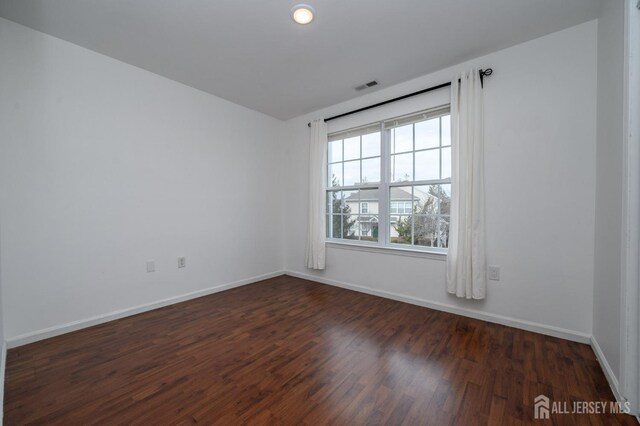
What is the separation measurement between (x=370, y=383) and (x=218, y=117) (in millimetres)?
3603

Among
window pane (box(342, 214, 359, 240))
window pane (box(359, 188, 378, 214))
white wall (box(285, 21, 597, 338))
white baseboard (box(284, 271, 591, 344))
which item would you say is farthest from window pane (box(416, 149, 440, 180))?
white baseboard (box(284, 271, 591, 344))

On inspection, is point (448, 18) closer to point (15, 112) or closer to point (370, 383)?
point (370, 383)

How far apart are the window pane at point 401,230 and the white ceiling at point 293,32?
1747mm

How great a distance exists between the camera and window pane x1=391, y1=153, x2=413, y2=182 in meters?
3.14

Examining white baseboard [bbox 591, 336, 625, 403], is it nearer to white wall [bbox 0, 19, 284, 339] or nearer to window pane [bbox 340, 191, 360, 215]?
window pane [bbox 340, 191, 360, 215]

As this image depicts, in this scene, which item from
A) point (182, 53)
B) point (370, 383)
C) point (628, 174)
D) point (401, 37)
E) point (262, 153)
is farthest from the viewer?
point (262, 153)

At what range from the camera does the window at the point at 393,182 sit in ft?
9.66

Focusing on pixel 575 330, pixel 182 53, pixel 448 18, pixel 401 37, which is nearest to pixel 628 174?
pixel 575 330

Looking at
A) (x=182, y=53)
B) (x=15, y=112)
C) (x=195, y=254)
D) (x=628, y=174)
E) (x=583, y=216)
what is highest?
(x=182, y=53)

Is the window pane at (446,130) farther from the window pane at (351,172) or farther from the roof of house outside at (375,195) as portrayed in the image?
the window pane at (351,172)

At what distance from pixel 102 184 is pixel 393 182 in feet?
10.8

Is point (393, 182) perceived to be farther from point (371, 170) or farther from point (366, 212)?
point (366, 212)

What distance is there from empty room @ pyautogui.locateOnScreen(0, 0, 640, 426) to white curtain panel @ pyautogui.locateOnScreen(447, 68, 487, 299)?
20 millimetres

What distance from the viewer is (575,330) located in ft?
7.08
